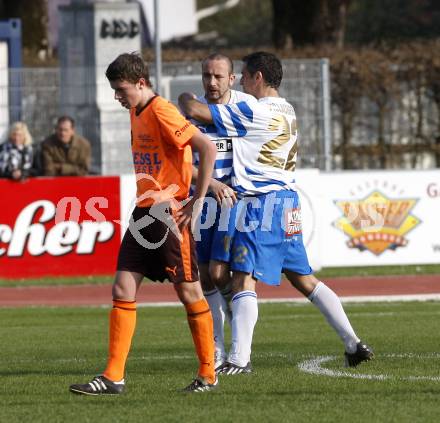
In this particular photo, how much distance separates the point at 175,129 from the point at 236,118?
3.22ft

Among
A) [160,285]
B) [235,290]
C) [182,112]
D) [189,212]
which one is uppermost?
[182,112]

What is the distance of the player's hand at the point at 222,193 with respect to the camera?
9094mm

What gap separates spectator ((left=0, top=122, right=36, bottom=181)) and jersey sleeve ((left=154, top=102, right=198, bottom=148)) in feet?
36.4

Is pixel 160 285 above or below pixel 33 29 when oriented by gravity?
below

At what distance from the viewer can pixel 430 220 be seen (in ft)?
64.4

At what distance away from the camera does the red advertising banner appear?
61.7 ft

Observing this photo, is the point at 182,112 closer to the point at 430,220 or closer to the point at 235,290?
the point at 235,290

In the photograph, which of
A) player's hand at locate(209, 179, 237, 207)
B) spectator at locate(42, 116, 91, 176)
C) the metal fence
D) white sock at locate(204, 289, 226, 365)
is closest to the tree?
the metal fence

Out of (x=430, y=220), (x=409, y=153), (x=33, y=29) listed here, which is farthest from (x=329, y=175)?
(x=33, y=29)

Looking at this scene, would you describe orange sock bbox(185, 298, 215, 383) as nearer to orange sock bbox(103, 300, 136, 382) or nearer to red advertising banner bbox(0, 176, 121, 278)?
orange sock bbox(103, 300, 136, 382)

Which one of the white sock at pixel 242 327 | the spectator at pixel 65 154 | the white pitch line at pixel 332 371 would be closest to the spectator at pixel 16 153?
the spectator at pixel 65 154

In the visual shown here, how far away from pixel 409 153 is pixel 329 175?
8.43 m

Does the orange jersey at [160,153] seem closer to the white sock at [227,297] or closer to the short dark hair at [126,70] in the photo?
the short dark hair at [126,70]

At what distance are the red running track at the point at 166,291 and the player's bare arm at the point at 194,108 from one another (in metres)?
7.81
